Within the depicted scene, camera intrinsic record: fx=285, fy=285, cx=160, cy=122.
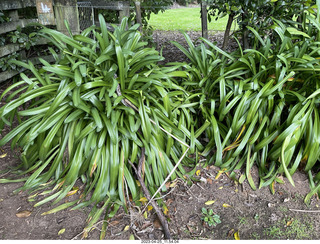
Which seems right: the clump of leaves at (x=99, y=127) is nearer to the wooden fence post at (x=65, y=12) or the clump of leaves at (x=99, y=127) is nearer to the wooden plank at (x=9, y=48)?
the wooden fence post at (x=65, y=12)

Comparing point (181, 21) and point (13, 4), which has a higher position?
point (13, 4)

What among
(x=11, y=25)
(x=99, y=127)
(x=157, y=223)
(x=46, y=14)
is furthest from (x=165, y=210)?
(x=11, y=25)

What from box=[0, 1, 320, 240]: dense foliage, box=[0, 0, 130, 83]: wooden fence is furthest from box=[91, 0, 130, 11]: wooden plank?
box=[0, 1, 320, 240]: dense foliage

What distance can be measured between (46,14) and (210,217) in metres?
2.78

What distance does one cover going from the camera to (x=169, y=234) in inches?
75.9

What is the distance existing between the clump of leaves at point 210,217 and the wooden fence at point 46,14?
8.53 feet

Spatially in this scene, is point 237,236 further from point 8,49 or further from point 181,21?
point 181,21

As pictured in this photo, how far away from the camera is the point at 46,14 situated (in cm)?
323

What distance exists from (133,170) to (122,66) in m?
0.87

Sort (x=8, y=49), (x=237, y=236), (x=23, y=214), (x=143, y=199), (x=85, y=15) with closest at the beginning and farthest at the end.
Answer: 1. (x=237, y=236)
2. (x=23, y=214)
3. (x=143, y=199)
4. (x=8, y=49)
5. (x=85, y=15)

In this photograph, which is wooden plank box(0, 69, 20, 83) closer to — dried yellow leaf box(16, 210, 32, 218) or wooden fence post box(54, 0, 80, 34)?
wooden fence post box(54, 0, 80, 34)

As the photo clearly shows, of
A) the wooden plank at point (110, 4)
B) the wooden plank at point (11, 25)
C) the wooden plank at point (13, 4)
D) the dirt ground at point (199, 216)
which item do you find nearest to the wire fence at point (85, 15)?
the wooden plank at point (110, 4)

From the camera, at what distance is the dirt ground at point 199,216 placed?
77.1 inches
